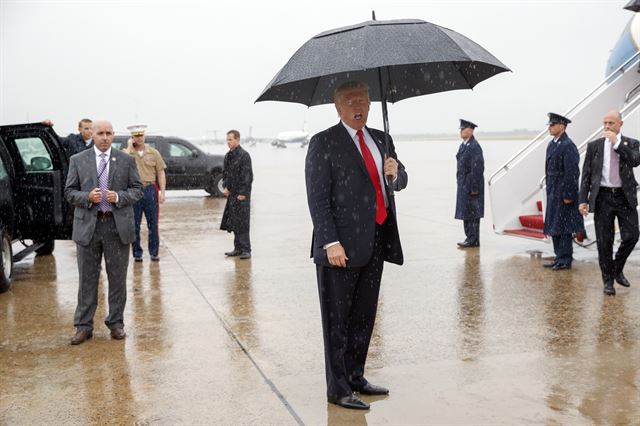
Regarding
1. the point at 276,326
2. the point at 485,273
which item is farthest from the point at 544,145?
the point at 276,326

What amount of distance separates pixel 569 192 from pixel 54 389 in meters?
6.04

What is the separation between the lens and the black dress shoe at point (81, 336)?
537cm

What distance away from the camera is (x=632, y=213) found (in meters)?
6.77

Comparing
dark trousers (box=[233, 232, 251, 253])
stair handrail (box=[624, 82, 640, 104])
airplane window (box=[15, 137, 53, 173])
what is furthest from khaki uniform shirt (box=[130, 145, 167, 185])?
stair handrail (box=[624, 82, 640, 104])

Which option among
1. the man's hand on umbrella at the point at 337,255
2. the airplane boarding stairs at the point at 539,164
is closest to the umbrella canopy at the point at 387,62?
the man's hand on umbrella at the point at 337,255

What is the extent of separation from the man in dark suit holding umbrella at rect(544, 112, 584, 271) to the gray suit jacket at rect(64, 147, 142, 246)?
4961 mm

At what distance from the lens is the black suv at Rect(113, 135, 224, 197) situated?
61.5 ft

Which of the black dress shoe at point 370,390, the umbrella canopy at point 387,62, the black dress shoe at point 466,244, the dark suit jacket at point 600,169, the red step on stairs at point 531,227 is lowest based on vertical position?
the black dress shoe at point 466,244

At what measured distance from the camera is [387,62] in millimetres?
3508

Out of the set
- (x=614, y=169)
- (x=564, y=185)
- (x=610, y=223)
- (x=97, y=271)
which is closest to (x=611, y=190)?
(x=614, y=169)

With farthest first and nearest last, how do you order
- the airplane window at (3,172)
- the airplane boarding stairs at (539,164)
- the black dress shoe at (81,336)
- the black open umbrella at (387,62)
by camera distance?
the airplane boarding stairs at (539,164) < the airplane window at (3,172) < the black dress shoe at (81,336) < the black open umbrella at (387,62)

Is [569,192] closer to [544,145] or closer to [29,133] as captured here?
[544,145]

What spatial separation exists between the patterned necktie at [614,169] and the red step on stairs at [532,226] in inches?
87.3

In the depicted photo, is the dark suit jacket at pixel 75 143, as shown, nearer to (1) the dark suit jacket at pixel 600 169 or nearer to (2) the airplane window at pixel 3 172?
(2) the airplane window at pixel 3 172
